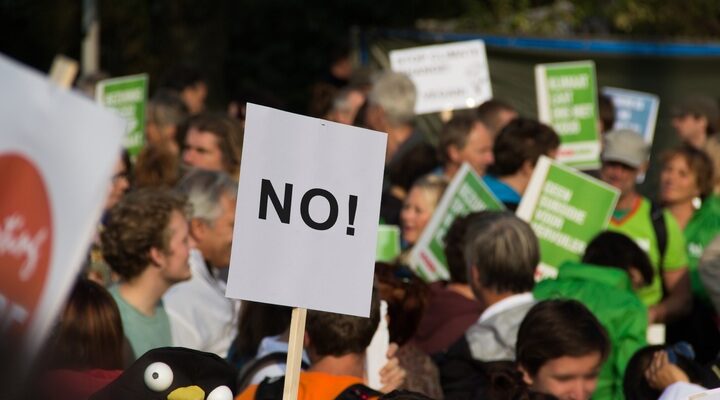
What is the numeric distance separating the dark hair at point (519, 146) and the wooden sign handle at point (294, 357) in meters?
3.73

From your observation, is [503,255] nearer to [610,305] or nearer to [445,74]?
[610,305]

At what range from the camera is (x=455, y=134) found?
7.73 m

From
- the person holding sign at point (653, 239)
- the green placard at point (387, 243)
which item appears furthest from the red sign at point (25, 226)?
the person holding sign at point (653, 239)

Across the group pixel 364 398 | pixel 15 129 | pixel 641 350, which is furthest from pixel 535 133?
pixel 15 129

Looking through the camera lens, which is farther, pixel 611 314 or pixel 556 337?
pixel 611 314

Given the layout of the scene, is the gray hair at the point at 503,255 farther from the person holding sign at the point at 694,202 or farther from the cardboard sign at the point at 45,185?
the cardboard sign at the point at 45,185

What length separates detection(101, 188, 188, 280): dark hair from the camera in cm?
517

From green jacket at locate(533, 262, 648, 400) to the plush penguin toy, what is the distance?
234 cm

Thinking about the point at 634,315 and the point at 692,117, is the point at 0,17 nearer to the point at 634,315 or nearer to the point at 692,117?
the point at 692,117

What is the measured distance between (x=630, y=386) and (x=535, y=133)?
2.49 meters

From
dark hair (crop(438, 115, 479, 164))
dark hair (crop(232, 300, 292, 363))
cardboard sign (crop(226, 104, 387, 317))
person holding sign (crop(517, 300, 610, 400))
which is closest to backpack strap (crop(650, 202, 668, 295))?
dark hair (crop(438, 115, 479, 164))

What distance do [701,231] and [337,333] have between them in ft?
12.8

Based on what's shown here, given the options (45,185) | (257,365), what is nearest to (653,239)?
(257,365)

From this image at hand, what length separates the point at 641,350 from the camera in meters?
4.99
